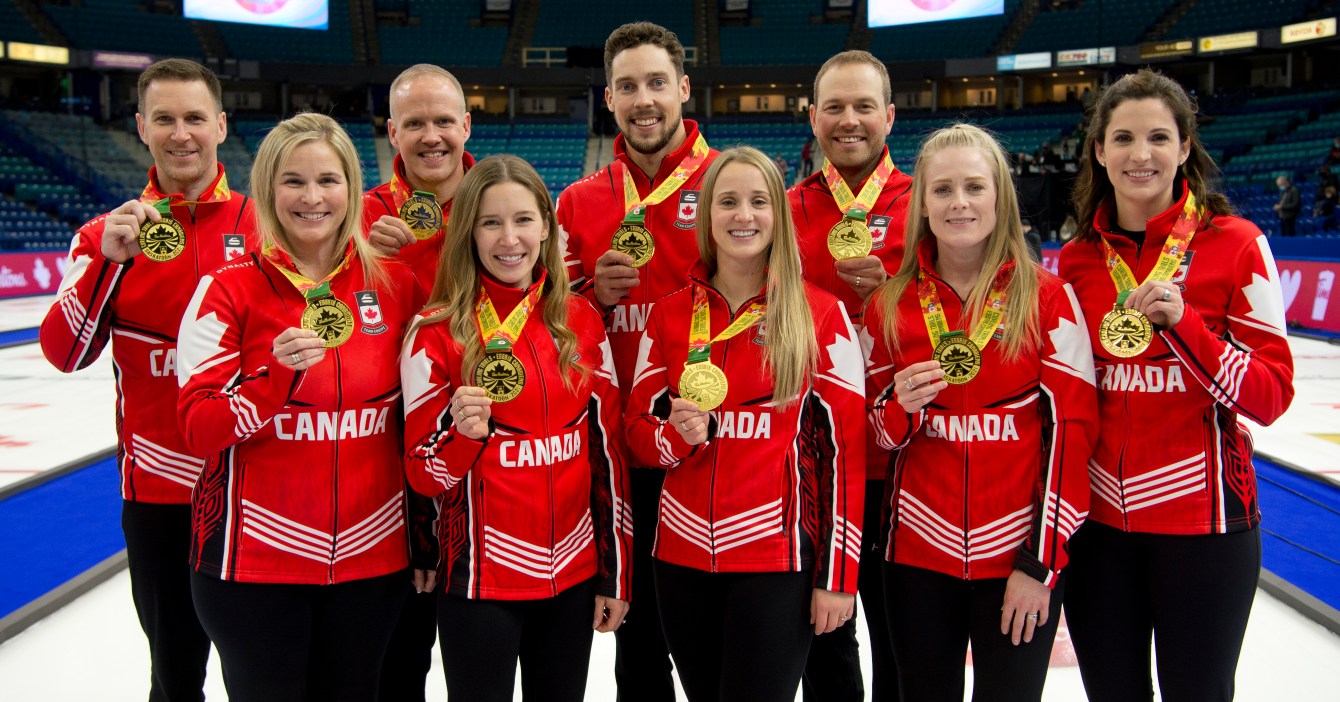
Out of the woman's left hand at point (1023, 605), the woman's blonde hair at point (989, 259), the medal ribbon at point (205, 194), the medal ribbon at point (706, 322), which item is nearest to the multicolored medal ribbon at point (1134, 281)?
the woman's blonde hair at point (989, 259)

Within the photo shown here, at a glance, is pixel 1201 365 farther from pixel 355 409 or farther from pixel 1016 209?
pixel 355 409

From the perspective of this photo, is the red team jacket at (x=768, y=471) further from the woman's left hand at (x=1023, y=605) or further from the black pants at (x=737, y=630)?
the woman's left hand at (x=1023, y=605)

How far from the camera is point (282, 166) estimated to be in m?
2.33

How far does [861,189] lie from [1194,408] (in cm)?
118

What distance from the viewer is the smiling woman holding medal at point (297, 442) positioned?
2174 millimetres

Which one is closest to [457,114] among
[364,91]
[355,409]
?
[355,409]

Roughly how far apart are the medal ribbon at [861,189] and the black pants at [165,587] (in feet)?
7.08

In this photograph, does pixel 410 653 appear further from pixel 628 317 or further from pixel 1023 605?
pixel 1023 605

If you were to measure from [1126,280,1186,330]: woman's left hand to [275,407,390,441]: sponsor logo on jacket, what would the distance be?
1.87m

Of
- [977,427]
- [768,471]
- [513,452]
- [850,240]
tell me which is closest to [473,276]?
[513,452]

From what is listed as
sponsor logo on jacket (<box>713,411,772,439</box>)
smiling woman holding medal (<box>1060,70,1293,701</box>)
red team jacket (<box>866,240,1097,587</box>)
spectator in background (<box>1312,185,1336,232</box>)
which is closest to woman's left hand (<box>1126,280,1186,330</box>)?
smiling woman holding medal (<box>1060,70,1293,701</box>)

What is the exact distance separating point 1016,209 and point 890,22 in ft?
87.2

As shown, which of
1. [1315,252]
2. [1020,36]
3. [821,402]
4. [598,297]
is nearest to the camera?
[821,402]

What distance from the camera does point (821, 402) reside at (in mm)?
2357
